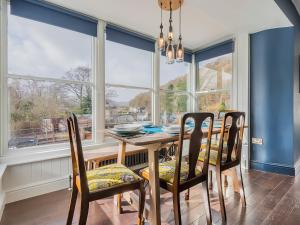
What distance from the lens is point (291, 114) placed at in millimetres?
2750

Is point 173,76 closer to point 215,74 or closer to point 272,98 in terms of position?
point 215,74

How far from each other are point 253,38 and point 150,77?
1.94 metres

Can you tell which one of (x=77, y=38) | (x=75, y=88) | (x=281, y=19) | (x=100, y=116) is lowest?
(x=100, y=116)

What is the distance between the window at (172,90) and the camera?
371 cm

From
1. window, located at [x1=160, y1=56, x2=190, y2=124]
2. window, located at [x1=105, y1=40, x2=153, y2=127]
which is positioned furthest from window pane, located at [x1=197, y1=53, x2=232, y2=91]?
window, located at [x1=105, y1=40, x2=153, y2=127]

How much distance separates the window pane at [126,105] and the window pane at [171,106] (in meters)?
0.36

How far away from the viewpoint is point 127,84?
124 inches

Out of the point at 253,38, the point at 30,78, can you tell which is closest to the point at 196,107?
the point at 253,38

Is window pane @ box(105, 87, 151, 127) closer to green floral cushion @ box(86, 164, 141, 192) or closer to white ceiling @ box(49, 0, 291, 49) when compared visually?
white ceiling @ box(49, 0, 291, 49)

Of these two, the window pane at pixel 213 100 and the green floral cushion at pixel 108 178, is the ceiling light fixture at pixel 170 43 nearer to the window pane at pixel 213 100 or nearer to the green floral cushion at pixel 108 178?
the green floral cushion at pixel 108 178

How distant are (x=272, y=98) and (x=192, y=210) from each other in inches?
88.9

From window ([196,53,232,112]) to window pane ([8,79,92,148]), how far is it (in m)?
2.47

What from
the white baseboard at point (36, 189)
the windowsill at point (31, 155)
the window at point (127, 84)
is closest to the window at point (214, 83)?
the window at point (127, 84)

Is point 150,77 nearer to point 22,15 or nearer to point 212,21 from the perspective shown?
point 212,21
